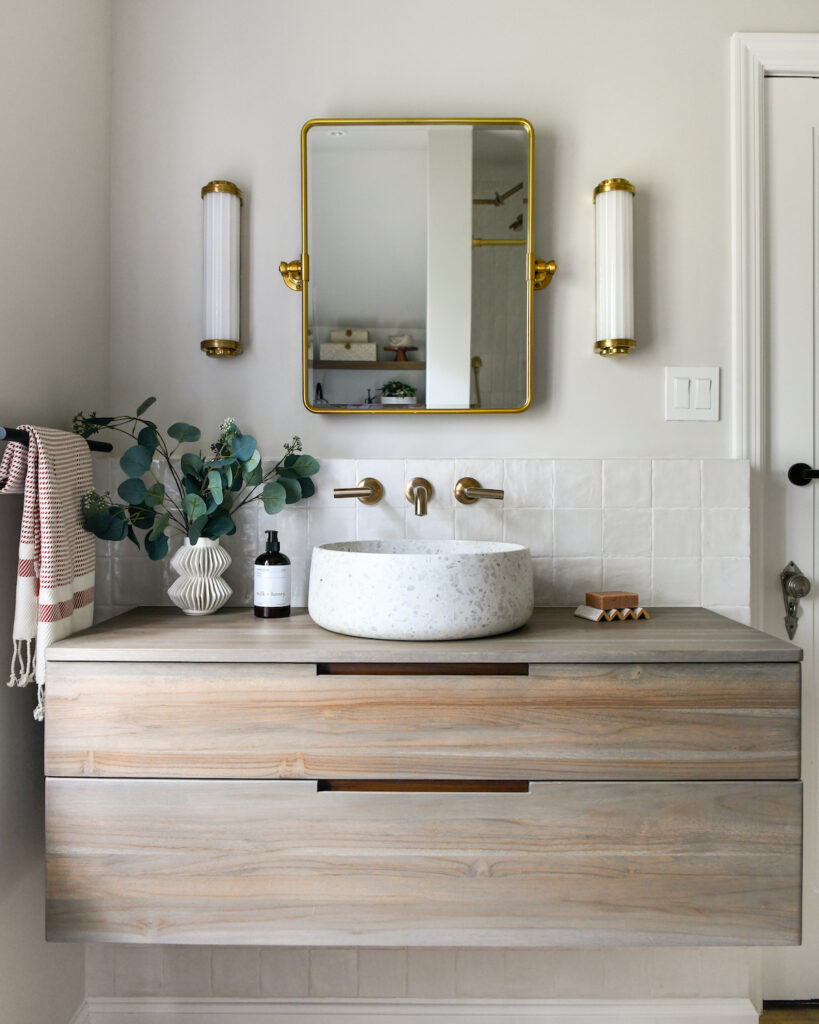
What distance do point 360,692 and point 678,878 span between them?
55cm

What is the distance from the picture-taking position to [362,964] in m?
1.51

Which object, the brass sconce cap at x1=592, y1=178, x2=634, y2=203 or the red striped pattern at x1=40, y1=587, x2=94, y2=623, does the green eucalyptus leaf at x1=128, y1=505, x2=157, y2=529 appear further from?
the brass sconce cap at x1=592, y1=178, x2=634, y2=203

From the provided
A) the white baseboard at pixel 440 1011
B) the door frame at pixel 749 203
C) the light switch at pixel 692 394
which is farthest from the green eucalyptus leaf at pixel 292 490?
the white baseboard at pixel 440 1011

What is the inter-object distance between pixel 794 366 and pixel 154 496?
4.39 feet

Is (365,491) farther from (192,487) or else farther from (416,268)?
(416,268)

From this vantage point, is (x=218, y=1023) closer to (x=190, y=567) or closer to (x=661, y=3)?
(x=190, y=567)

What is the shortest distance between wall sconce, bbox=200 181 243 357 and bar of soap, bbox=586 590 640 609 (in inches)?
34.3

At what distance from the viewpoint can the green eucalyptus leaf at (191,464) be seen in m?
1.41

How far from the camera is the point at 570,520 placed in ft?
5.01

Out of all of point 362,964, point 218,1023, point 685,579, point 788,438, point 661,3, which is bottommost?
point 218,1023

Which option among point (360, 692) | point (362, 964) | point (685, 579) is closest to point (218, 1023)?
point (362, 964)

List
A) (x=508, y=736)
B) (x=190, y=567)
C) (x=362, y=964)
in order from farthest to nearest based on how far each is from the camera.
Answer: (x=362, y=964) < (x=190, y=567) < (x=508, y=736)

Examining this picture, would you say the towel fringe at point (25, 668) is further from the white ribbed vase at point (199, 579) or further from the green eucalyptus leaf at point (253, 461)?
the green eucalyptus leaf at point (253, 461)

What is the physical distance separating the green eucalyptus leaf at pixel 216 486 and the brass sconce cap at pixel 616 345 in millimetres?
804
